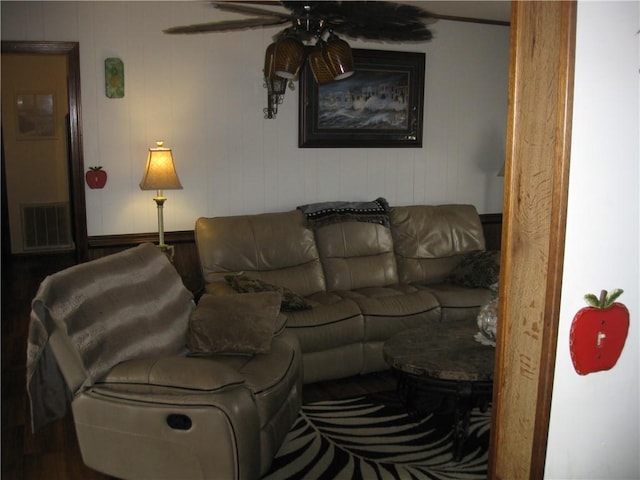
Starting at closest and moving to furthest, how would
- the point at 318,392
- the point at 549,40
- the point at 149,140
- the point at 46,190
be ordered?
the point at 549,40
the point at 318,392
the point at 149,140
the point at 46,190

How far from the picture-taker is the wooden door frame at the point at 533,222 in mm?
1208

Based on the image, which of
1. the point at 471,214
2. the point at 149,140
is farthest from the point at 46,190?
the point at 471,214

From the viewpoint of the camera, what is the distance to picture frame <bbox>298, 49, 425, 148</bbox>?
4547 millimetres

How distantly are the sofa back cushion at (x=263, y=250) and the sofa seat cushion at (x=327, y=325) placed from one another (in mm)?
357

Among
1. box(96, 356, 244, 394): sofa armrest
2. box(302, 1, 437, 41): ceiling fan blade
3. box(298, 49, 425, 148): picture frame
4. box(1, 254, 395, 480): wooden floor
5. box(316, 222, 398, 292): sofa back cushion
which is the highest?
box(302, 1, 437, 41): ceiling fan blade

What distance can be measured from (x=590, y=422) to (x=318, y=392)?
2.34m

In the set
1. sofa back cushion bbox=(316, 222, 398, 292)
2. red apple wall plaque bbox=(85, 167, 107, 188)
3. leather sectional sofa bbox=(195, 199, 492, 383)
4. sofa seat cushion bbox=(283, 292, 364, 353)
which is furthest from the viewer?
sofa back cushion bbox=(316, 222, 398, 292)

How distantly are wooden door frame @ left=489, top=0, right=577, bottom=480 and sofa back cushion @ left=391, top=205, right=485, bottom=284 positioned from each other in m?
3.04

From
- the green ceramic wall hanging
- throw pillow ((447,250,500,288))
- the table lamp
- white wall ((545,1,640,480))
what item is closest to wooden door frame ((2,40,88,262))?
the green ceramic wall hanging

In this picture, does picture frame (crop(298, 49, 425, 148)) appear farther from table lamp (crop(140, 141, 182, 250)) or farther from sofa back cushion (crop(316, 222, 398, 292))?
table lamp (crop(140, 141, 182, 250))

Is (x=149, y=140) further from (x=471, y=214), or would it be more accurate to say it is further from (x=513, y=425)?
(x=513, y=425)

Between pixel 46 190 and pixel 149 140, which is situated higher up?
pixel 149 140

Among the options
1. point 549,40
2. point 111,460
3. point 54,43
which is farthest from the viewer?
point 54,43

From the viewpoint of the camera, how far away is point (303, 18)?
2604 millimetres
